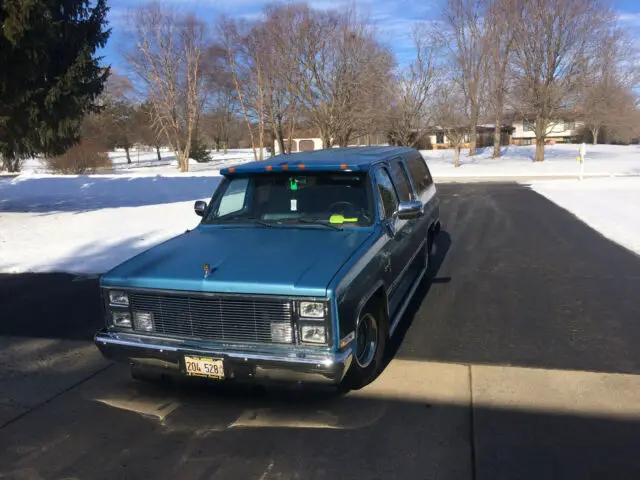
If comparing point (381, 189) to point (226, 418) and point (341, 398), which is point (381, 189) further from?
point (226, 418)

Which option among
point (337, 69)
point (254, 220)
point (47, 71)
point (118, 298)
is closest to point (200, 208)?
point (254, 220)

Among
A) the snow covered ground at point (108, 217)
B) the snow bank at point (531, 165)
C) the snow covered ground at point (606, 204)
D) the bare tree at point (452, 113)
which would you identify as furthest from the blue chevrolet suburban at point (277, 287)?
the bare tree at point (452, 113)

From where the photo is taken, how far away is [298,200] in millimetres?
4777

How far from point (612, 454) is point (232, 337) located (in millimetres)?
2452

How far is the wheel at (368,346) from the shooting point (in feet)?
12.7

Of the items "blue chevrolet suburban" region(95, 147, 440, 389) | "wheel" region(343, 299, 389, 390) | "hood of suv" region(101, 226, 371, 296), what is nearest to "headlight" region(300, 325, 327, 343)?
"blue chevrolet suburban" region(95, 147, 440, 389)

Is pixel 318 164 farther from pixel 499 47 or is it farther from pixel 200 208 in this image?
pixel 499 47

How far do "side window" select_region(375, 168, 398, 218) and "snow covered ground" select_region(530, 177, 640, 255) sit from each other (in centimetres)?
539

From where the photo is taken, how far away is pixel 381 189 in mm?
4871

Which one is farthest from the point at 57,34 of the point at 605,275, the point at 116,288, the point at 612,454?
the point at 612,454

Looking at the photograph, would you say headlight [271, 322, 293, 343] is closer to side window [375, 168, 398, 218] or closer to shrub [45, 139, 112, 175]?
side window [375, 168, 398, 218]

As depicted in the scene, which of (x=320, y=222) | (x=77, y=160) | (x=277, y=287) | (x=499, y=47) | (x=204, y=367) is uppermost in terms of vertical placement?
(x=499, y=47)

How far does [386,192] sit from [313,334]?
205 centimetres

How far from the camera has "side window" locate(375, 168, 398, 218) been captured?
189 inches
